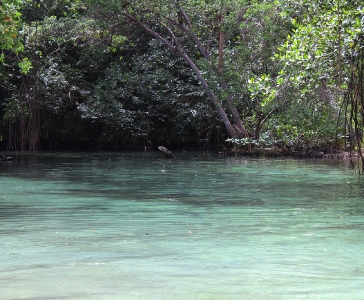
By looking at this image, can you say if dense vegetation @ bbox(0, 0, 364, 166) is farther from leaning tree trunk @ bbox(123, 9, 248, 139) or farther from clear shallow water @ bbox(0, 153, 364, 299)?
clear shallow water @ bbox(0, 153, 364, 299)

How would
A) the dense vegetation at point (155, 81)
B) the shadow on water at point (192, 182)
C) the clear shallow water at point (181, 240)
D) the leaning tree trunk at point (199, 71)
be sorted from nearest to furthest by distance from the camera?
the clear shallow water at point (181, 240) → the shadow on water at point (192, 182) → the dense vegetation at point (155, 81) → the leaning tree trunk at point (199, 71)

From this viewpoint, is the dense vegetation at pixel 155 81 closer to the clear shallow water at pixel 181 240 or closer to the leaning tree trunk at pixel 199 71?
the leaning tree trunk at pixel 199 71

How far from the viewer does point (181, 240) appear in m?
5.96

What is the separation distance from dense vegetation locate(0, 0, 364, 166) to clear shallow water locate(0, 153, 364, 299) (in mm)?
8312

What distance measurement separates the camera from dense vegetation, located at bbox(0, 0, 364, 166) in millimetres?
20750

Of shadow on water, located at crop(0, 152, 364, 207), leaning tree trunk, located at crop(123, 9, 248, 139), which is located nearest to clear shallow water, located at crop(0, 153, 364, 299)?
shadow on water, located at crop(0, 152, 364, 207)

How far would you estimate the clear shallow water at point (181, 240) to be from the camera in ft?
14.0

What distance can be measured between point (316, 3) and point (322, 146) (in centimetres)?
1057

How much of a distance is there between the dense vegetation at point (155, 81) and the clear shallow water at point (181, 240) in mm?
8312

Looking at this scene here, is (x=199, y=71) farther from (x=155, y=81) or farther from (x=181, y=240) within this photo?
(x=181, y=240)

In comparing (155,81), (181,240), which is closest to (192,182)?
(181,240)

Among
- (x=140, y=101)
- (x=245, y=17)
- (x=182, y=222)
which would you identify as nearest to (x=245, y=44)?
(x=245, y=17)

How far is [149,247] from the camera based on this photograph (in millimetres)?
5613

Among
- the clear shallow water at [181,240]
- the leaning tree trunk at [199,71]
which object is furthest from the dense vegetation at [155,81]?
the clear shallow water at [181,240]
